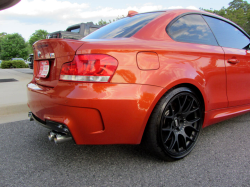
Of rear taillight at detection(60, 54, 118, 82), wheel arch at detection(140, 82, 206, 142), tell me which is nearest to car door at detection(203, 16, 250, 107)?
wheel arch at detection(140, 82, 206, 142)

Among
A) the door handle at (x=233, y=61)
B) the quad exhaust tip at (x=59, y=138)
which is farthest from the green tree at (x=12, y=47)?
the door handle at (x=233, y=61)

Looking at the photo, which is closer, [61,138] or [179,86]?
[61,138]

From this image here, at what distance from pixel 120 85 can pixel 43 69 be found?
89 cm

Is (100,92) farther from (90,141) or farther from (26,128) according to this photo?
(26,128)

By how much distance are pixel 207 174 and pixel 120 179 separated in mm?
782

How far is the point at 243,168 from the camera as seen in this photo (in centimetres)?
197

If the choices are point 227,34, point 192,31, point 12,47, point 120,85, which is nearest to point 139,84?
point 120,85

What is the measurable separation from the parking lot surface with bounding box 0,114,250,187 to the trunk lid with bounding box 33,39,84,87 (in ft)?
2.63

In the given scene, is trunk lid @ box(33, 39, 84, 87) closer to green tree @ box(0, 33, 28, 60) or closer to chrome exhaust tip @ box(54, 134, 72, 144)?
chrome exhaust tip @ box(54, 134, 72, 144)

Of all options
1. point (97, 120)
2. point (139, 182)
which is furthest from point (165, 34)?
point (139, 182)

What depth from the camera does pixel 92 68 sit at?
5.48 ft

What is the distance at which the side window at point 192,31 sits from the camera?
223cm

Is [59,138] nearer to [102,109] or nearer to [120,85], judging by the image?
[102,109]

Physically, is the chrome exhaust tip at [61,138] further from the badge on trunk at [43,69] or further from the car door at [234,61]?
the car door at [234,61]
